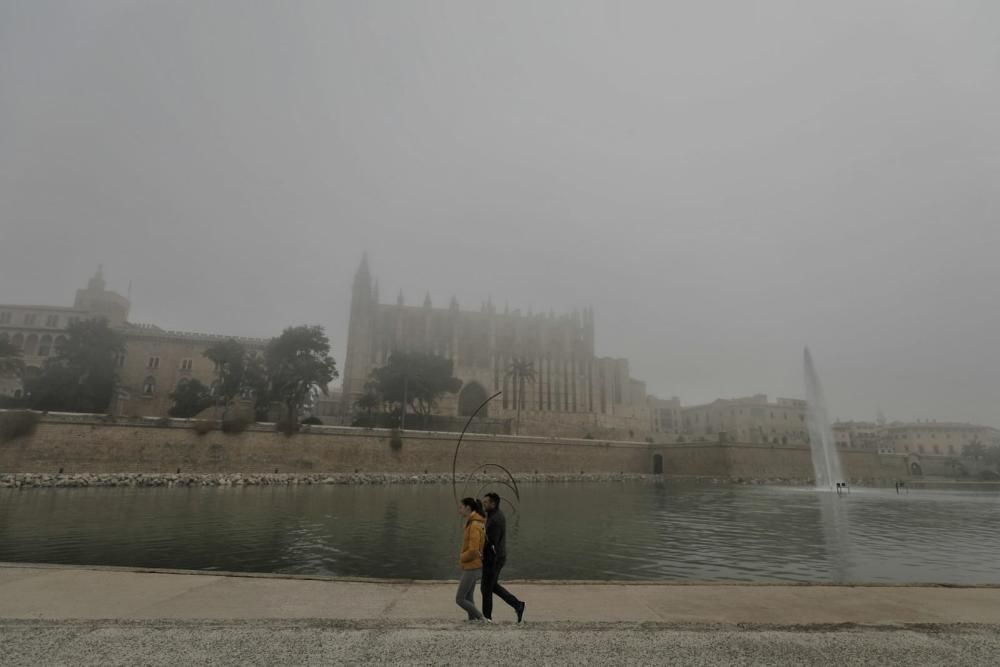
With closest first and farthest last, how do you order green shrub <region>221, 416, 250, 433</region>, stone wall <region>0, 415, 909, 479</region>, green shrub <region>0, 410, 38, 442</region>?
green shrub <region>0, 410, 38, 442</region>, stone wall <region>0, 415, 909, 479</region>, green shrub <region>221, 416, 250, 433</region>

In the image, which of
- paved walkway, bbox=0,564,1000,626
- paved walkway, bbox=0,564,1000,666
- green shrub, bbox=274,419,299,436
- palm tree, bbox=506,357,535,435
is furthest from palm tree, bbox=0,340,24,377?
palm tree, bbox=506,357,535,435

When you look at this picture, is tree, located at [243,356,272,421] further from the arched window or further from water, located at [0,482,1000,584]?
the arched window

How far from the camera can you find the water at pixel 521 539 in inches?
426

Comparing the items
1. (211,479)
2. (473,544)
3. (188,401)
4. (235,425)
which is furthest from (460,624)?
(188,401)

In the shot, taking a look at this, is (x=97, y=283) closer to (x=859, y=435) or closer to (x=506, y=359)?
(x=506, y=359)

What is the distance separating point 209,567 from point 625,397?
269 feet

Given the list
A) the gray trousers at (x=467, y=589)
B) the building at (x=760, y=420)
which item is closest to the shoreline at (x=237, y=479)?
the gray trousers at (x=467, y=589)

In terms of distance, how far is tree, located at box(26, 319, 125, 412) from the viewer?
143ft

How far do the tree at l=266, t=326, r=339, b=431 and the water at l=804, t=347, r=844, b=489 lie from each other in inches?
1729

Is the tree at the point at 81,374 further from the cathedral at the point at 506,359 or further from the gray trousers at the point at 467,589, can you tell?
the gray trousers at the point at 467,589

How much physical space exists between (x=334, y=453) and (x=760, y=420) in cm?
7551

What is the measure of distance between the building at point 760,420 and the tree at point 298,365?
5896 centimetres

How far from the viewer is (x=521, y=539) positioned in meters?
14.7

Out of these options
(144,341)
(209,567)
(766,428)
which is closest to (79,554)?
(209,567)
